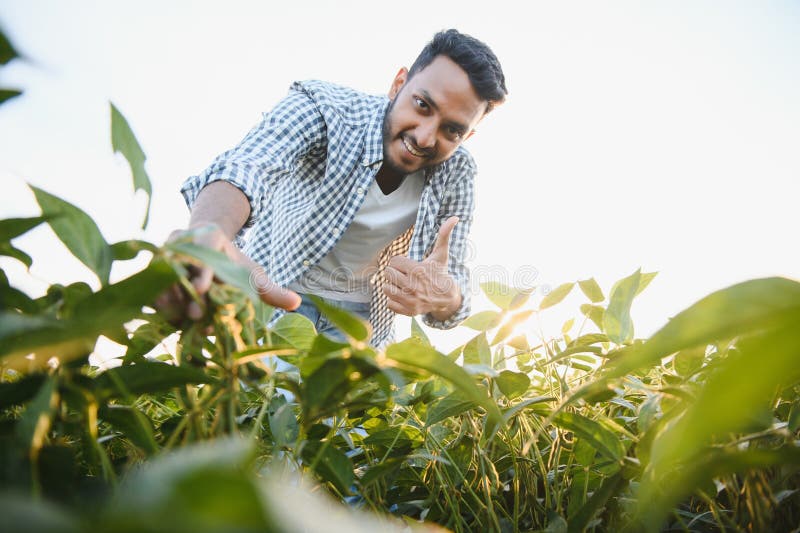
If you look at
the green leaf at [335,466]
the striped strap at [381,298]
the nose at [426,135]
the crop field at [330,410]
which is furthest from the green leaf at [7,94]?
the striped strap at [381,298]

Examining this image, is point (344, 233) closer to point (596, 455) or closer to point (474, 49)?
point (474, 49)

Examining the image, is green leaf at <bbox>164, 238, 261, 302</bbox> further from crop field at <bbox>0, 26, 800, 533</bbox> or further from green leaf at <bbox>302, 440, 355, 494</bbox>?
green leaf at <bbox>302, 440, 355, 494</bbox>

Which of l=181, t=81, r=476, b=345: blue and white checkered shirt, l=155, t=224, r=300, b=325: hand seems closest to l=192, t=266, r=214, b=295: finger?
l=155, t=224, r=300, b=325: hand

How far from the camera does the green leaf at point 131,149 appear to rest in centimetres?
27

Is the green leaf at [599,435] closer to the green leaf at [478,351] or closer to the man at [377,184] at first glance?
the green leaf at [478,351]

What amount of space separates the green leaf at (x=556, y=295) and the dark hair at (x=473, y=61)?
1235 mm

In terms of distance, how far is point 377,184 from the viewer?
69.0 inches

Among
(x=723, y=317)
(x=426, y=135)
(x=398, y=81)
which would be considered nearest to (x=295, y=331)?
(x=723, y=317)

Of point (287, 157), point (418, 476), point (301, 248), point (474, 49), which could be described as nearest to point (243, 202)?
point (287, 157)

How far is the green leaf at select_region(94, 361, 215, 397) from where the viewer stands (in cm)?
23

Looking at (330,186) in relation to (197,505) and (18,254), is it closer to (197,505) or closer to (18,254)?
(18,254)

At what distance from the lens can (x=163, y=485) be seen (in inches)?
3.6

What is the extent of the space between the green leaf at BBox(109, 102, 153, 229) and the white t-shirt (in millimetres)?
1411

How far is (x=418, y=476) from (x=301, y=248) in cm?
125
